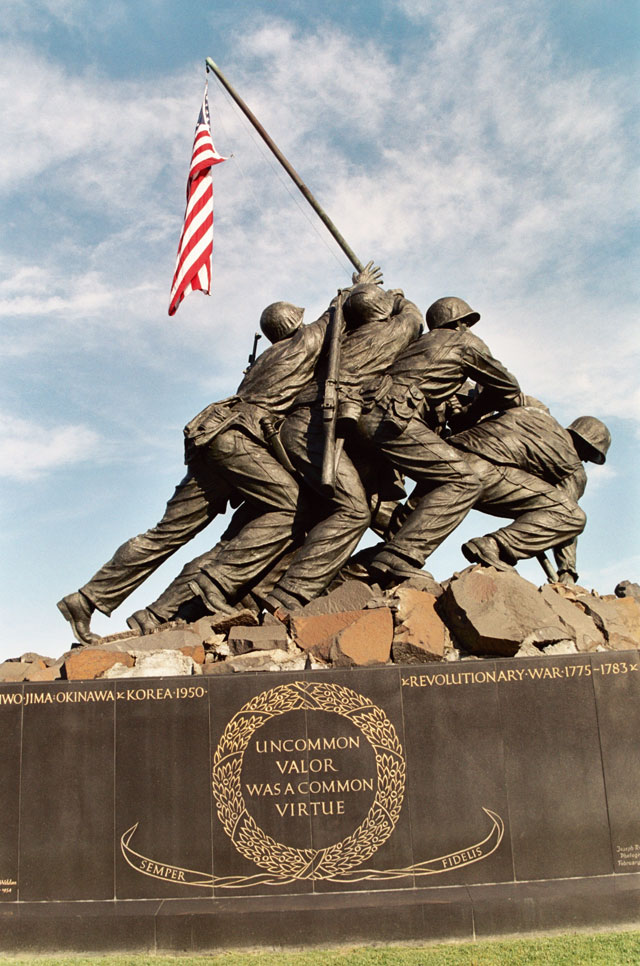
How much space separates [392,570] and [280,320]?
292 cm

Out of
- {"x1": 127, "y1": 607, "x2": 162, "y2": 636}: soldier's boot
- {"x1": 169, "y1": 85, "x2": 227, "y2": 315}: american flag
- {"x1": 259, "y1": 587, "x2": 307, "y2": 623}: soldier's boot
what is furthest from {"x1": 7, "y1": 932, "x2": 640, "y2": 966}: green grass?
{"x1": 169, "y1": 85, "x2": 227, "y2": 315}: american flag

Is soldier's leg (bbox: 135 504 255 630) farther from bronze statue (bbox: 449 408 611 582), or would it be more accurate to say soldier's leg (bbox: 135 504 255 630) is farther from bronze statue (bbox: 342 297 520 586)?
bronze statue (bbox: 449 408 611 582)

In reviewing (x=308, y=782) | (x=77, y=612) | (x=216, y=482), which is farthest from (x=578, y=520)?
(x=77, y=612)

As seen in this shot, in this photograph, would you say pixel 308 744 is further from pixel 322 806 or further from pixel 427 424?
pixel 427 424

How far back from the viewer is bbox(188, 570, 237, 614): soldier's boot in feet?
26.2

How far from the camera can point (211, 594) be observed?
8016 millimetres

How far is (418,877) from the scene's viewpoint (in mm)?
5977

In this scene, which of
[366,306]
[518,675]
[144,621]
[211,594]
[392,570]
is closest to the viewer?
[518,675]

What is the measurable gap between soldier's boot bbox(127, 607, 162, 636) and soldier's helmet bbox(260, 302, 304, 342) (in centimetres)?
307

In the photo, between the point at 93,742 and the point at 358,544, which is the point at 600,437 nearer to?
the point at 358,544

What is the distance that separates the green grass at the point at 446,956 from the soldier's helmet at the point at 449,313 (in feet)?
18.3

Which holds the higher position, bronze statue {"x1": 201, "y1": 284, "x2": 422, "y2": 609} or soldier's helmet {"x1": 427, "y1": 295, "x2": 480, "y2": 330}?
soldier's helmet {"x1": 427, "y1": 295, "x2": 480, "y2": 330}

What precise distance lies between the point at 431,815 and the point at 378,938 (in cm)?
85

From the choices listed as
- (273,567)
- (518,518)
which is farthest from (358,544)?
(518,518)
